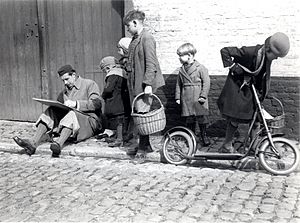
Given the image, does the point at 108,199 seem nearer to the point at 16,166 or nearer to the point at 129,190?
the point at 129,190

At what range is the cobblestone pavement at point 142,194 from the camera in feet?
14.2

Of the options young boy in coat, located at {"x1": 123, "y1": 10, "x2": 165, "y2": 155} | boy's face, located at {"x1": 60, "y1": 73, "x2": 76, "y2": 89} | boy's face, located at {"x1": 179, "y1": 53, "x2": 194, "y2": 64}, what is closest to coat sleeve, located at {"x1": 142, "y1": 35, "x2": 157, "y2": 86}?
young boy in coat, located at {"x1": 123, "y1": 10, "x2": 165, "y2": 155}

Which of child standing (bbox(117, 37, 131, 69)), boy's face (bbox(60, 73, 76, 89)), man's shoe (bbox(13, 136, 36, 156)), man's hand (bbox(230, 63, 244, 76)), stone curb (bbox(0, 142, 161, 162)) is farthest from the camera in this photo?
boy's face (bbox(60, 73, 76, 89))

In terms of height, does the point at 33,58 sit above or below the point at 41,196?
above

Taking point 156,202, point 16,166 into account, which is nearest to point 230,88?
point 156,202

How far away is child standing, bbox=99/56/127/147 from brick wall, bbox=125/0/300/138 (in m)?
0.93

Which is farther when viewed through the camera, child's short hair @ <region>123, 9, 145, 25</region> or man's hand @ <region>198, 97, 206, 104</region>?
man's hand @ <region>198, 97, 206, 104</region>

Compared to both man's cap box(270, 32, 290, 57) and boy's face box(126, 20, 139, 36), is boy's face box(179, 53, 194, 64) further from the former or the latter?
man's cap box(270, 32, 290, 57)

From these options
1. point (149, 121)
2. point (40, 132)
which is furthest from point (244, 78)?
point (40, 132)

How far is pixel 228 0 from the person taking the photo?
713cm

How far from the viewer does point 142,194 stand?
4934 mm

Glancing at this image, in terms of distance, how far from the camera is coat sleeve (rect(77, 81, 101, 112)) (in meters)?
7.26

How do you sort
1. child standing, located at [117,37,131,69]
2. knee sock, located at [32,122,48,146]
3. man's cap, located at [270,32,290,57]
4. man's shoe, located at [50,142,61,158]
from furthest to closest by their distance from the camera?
knee sock, located at [32,122,48,146]
child standing, located at [117,37,131,69]
man's shoe, located at [50,142,61,158]
man's cap, located at [270,32,290,57]

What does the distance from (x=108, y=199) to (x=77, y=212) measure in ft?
1.44
